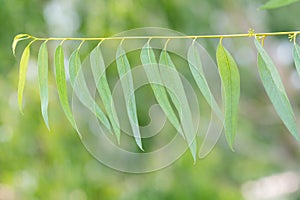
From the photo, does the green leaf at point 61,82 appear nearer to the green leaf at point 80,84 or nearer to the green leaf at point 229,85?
the green leaf at point 80,84

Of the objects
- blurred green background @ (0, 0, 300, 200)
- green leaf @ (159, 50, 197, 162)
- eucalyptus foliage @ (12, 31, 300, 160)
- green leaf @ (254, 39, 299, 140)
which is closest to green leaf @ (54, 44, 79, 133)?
eucalyptus foliage @ (12, 31, 300, 160)

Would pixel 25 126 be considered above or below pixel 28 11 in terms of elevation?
below

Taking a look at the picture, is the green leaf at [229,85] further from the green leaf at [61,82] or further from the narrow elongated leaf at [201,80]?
the green leaf at [61,82]

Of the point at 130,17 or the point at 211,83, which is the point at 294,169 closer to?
the point at 211,83

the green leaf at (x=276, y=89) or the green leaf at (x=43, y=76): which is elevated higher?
the green leaf at (x=43, y=76)

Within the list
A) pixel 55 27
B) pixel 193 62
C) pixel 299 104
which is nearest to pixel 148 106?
pixel 55 27

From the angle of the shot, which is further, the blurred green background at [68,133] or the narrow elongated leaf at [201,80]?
the blurred green background at [68,133]

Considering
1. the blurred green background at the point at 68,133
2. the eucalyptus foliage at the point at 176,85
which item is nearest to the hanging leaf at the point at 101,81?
the eucalyptus foliage at the point at 176,85

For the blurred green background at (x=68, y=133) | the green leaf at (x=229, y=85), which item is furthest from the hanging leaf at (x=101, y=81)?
the blurred green background at (x=68, y=133)
